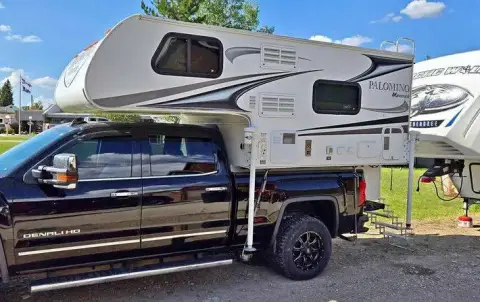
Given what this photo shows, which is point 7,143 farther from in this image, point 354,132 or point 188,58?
point 354,132

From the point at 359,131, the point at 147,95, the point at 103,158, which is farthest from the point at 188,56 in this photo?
the point at 359,131

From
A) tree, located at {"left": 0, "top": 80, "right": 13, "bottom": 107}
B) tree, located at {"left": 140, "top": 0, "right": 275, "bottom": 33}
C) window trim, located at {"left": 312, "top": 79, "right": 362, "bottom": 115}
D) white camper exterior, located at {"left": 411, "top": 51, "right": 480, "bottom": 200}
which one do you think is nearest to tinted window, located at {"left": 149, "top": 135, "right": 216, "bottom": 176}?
window trim, located at {"left": 312, "top": 79, "right": 362, "bottom": 115}

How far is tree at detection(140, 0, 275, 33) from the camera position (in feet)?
49.9

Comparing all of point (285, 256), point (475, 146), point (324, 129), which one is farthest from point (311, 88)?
point (475, 146)

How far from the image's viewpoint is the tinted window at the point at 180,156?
4.59m

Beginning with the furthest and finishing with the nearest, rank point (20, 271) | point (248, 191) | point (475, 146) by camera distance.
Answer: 1. point (475, 146)
2. point (248, 191)
3. point (20, 271)

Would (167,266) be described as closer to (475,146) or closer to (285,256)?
(285,256)

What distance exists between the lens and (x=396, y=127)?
20.3 ft

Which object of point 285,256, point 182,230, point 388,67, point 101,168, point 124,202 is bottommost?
point 285,256

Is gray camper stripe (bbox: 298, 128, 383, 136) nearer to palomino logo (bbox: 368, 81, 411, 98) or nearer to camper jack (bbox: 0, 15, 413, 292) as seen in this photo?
camper jack (bbox: 0, 15, 413, 292)

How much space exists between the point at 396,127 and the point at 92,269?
425 centimetres

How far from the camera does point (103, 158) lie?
4.32 meters

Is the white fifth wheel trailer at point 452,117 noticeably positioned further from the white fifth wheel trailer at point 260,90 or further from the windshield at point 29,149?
the windshield at point 29,149

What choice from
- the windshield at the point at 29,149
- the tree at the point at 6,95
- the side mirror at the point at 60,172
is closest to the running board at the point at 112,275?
the side mirror at the point at 60,172
